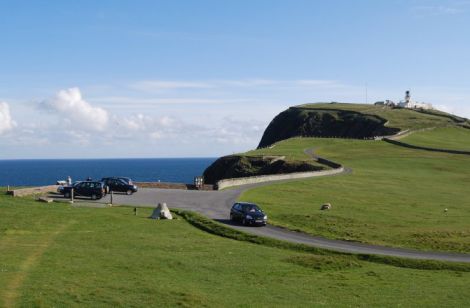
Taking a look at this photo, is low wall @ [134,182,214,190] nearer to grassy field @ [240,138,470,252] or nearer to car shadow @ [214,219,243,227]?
grassy field @ [240,138,470,252]

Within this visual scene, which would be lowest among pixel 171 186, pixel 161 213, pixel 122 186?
pixel 161 213

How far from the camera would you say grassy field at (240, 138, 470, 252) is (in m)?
38.8

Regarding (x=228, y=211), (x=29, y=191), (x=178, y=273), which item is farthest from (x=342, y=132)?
(x=178, y=273)

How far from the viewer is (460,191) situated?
6391cm

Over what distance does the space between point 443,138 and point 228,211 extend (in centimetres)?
10561

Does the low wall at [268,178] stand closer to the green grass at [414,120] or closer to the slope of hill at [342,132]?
the slope of hill at [342,132]

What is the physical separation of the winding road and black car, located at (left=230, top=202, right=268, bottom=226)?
0.56 metres

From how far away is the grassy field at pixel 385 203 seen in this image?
3884cm

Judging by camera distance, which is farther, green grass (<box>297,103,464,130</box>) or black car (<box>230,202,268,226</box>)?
green grass (<box>297,103,464,130</box>)

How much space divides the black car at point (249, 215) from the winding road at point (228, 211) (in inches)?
22.0

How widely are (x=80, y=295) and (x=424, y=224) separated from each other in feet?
93.4

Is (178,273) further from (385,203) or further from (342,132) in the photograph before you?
(342,132)

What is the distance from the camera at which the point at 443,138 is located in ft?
459

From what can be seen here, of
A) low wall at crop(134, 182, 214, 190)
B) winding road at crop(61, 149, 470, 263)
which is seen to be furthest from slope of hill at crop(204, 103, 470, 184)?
winding road at crop(61, 149, 470, 263)
